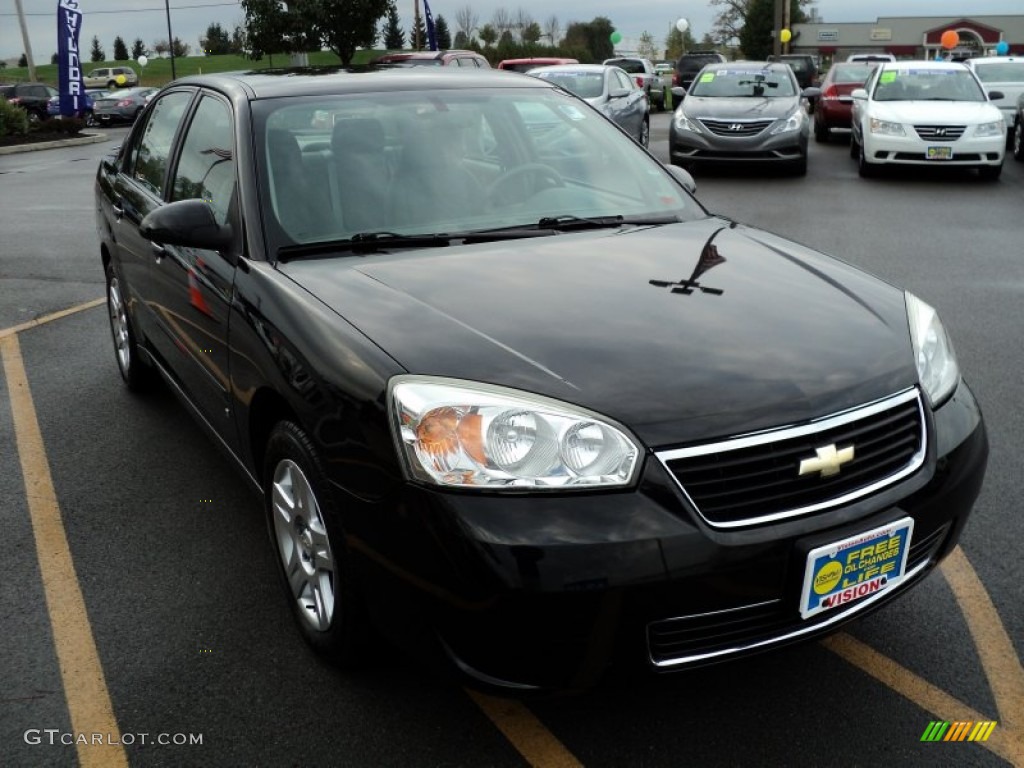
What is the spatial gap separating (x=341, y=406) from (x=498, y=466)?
47cm

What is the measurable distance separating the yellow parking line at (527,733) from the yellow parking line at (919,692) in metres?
0.82

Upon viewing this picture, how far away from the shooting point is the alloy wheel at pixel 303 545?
2.79 metres

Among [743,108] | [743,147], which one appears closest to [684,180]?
[743,147]

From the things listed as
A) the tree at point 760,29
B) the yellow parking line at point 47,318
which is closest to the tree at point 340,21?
the tree at point 760,29

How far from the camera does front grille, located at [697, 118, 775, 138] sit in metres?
14.2

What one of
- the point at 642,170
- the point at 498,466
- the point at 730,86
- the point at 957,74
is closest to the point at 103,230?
the point at 642,170

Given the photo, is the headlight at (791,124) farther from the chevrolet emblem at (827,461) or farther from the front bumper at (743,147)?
the chevrolet emblem at (827,461)

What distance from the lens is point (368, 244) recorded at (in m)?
3.33

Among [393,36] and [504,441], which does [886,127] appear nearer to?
[504,441]

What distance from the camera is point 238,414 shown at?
3.29 m

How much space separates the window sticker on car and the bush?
25.9 metres

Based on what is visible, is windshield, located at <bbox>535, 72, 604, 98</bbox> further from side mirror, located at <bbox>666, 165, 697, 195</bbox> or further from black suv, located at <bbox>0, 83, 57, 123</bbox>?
black suv, located at <bbox>0, 83, 57, 123</bbox>

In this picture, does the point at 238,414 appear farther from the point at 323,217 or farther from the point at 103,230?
the point at 103,230

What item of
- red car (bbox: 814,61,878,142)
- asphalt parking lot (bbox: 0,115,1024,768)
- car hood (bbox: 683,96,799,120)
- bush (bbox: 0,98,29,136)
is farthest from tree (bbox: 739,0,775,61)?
asphalt parking lot (bbox: 0,115,1024,768)
